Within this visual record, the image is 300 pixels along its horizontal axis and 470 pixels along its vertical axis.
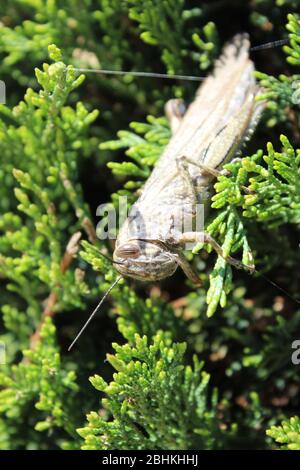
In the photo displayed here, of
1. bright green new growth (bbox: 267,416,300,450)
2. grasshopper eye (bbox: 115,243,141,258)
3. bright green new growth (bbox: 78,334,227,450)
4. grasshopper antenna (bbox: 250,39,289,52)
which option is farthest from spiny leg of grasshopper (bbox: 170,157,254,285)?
grasshopper antenna (bbox: 250,39,289,52)

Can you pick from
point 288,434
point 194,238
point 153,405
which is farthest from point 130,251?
point 288,434

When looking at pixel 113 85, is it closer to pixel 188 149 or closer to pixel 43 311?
pixel 188 149

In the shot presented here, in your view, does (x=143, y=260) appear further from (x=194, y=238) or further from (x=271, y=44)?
(x=271, y=44)

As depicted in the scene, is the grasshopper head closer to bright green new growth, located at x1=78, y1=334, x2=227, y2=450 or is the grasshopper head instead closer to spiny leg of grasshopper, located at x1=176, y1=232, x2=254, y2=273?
spiny leg of grasshopper, located at x1=176, y1=232, x2=254, y2=273

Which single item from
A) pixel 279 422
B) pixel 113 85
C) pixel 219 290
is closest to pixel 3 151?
pixel 113 85

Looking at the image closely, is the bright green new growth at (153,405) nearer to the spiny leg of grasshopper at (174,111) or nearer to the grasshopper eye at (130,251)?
the grasshopper eye at (130,251)

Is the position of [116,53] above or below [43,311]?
above
